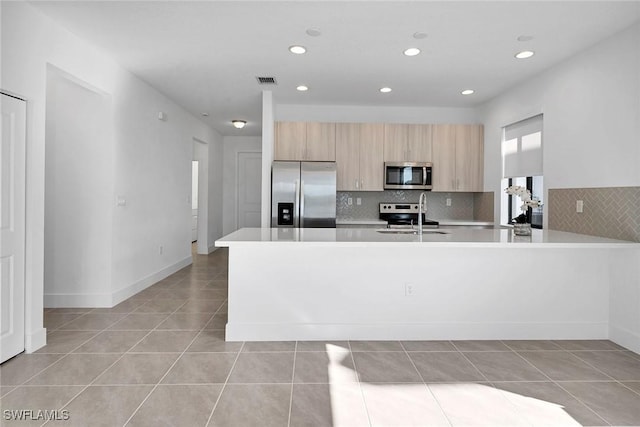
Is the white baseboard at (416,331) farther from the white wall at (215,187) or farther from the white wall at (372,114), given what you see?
the white wall at (215,187)

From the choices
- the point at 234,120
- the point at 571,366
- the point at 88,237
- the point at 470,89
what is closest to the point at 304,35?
the point at 470,89

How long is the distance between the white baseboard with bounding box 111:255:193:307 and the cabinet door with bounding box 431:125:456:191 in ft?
13.6

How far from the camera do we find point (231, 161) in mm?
8430

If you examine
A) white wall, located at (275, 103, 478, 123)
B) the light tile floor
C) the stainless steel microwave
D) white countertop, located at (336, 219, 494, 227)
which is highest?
white wall, located at (275, 103, 478, 123)

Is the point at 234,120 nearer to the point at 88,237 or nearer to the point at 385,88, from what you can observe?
the point at 385,88

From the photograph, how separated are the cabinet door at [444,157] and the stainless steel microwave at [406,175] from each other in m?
0.20

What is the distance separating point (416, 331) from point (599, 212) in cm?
195

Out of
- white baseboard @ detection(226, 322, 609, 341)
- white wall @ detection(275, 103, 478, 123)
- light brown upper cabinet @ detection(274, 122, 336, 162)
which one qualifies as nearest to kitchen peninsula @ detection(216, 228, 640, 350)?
white baseboard @ detection(226, 322, 609, 341)

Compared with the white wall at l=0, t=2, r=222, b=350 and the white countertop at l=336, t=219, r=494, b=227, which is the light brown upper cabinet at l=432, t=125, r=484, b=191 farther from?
the white wall at l=0, t=2, r=222, b=350

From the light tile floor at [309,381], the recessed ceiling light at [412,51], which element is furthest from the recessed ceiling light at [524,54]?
the light tile floor at [309,381]

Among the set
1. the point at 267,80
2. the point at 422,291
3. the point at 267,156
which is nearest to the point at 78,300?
the point at 267,156

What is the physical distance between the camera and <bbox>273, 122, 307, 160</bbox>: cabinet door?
5.41 m

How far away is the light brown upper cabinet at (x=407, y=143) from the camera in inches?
216

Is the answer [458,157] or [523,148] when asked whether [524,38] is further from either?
[458,157]
